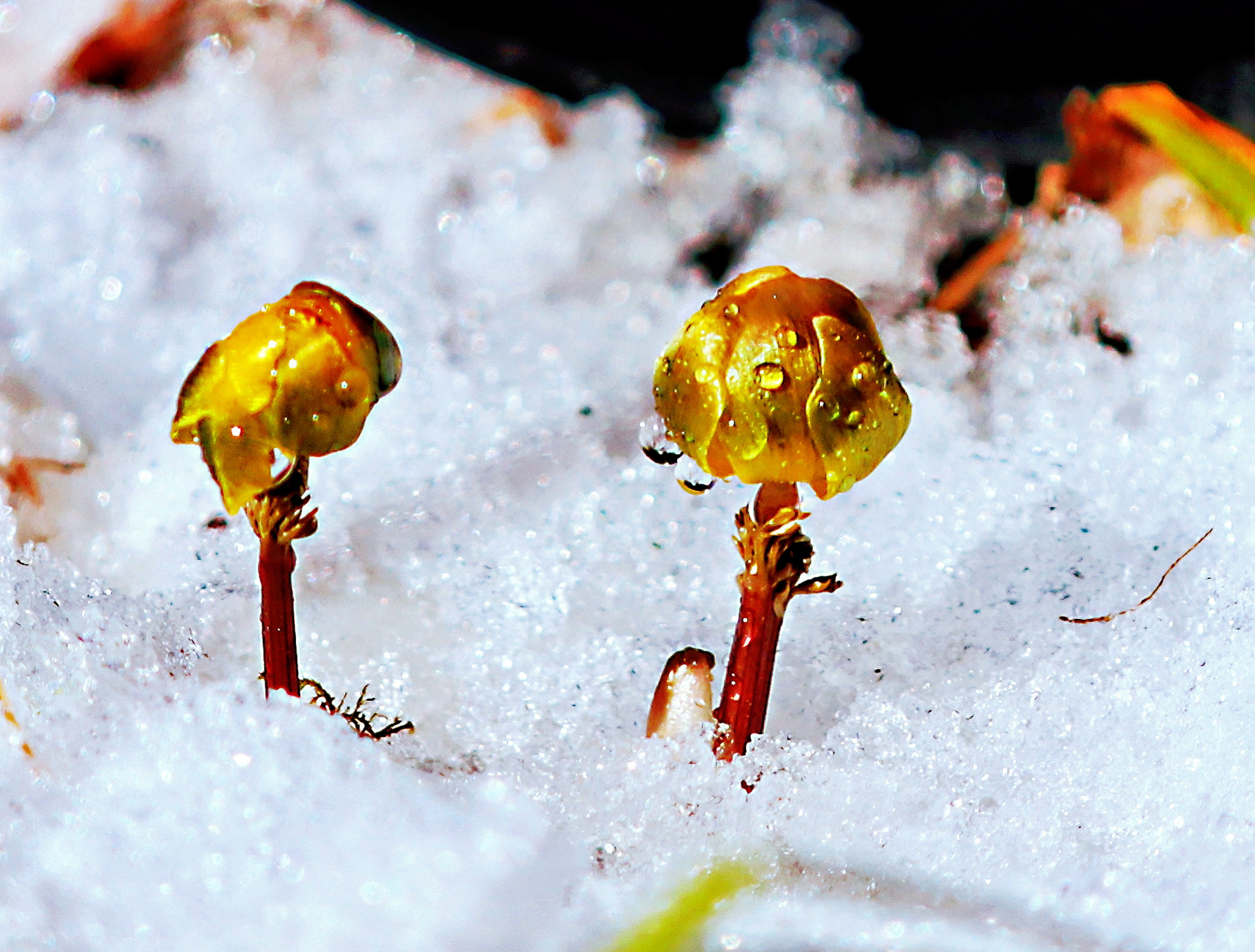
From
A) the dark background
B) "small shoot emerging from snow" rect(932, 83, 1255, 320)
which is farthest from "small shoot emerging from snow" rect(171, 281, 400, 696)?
the dark background

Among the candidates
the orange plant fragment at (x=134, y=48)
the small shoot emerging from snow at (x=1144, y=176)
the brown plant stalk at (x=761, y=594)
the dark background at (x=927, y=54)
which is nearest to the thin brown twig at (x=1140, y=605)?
the brown plant stalk at (x=761, y=594)

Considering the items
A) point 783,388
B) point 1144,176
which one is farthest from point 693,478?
point 1144,176

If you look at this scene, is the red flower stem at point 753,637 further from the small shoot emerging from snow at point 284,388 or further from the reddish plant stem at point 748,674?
the small shoot emerging from snow at point 284,388

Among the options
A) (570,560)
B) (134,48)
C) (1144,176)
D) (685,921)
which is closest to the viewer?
(685,921)

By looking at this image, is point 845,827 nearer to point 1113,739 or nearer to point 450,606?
point 1113,739

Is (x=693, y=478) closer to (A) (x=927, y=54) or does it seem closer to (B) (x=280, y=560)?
(B) (x=280, y=560)

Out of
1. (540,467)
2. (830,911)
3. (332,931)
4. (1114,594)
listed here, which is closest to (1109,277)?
(1114,594)

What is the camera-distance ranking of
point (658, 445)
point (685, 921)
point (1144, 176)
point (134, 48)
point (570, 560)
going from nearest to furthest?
1. point (685, 921)
2. point (658, 445)
3. point (570, 560)
4. point (1144, 176)
5. point (134, 48)
